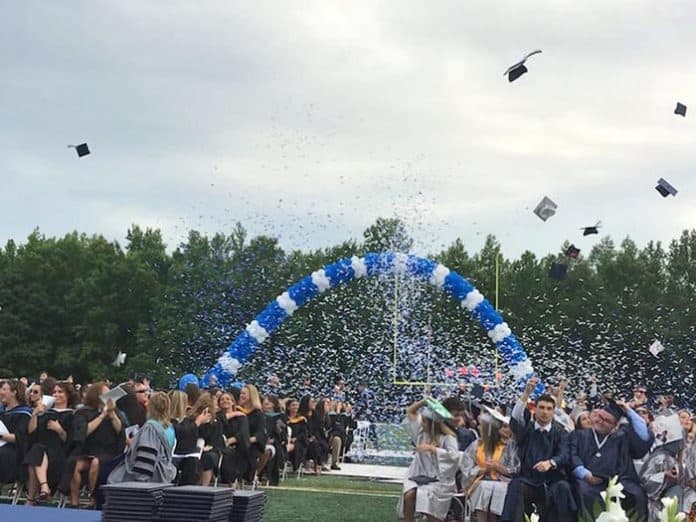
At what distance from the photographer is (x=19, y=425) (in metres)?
11.7

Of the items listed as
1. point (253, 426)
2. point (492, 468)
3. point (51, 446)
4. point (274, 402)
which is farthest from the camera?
point (274, 402)

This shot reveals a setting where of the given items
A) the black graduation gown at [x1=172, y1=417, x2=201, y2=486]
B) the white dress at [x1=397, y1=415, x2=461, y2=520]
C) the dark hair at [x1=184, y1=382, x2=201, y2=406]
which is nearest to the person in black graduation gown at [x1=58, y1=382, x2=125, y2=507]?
the black graduation gown at [x1=172, y1=417, x2=201, y2=486]

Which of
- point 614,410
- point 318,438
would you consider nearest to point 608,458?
point 614,410

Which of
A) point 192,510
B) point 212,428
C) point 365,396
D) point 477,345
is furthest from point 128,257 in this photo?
point 192,510

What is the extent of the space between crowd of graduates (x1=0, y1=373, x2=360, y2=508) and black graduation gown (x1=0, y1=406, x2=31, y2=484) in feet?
0.04

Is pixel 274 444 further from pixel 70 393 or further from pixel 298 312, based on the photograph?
pixel 298 312

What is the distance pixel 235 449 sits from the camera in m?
13.4

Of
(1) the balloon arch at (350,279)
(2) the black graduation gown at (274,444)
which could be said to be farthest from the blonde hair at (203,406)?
(1) the balloon arch at (350,279)

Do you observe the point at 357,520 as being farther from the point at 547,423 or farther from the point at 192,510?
the point at 192,510

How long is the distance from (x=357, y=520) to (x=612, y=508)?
9471mm

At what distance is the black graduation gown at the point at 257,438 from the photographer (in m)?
13.6

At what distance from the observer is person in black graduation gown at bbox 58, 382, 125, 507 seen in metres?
11.0

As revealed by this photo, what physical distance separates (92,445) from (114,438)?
9.6 inches

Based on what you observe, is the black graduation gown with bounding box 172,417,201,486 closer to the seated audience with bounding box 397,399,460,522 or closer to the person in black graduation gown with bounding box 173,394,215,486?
the person in black graduation gown with bounding box 173,394,215,486
